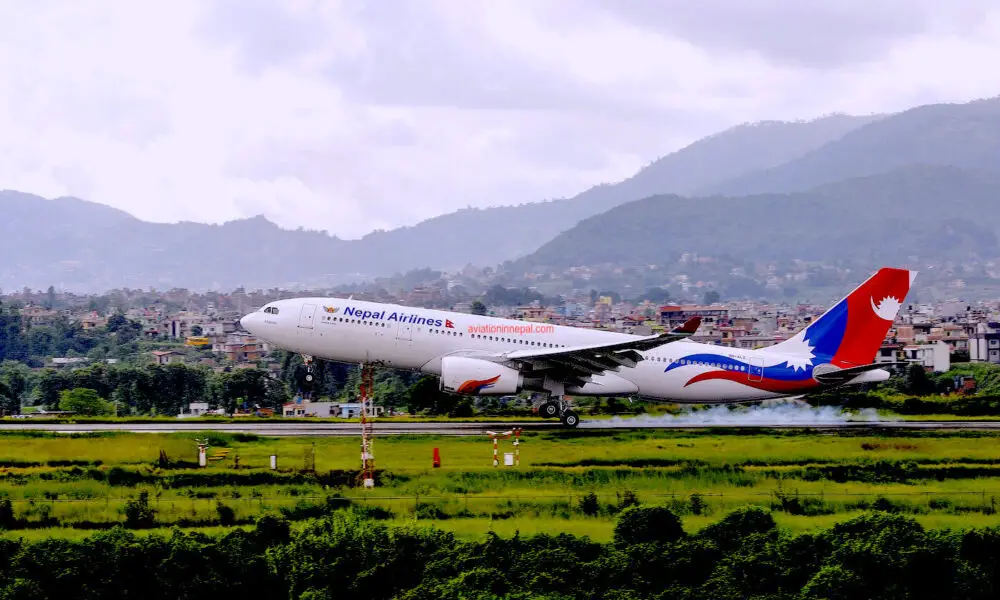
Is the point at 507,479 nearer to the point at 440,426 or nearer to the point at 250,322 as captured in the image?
the point at 440,426

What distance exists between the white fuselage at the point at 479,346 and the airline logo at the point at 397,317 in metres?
0.04

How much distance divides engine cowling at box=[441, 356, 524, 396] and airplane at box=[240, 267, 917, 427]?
0.04 meters

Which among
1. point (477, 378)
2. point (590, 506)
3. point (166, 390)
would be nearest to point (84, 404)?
point (166, 390)

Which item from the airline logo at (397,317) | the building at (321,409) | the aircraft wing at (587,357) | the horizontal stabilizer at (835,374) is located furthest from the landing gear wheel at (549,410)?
the building at (321,409)

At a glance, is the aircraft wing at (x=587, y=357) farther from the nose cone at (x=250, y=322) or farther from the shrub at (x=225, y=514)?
the shrub at (x=225, y=514)

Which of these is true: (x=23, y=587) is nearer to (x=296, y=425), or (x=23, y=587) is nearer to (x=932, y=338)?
(x=296, y=425)

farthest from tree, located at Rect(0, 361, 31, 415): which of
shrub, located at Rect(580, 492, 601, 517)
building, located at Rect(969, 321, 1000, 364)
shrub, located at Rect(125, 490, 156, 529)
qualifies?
building, located at Rect(969, 321, 1000, 364)

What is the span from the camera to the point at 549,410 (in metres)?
50.1

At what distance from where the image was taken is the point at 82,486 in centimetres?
3194

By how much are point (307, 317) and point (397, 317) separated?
3.74 m

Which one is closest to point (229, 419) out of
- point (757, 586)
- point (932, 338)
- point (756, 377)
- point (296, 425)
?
point (296, 425)

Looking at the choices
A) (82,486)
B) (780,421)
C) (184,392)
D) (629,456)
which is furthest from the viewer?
(184,392)

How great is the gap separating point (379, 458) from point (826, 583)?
58.3 ft

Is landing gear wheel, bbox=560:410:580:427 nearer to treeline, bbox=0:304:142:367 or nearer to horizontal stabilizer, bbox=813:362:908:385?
horizontal stabilizer, bbox=813:362:908:385
